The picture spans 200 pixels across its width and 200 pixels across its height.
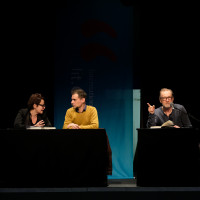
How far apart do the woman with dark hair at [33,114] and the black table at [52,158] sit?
62 centimetres

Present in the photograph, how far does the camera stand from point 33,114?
454 cm

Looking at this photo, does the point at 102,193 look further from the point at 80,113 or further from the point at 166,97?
the point at 166,97

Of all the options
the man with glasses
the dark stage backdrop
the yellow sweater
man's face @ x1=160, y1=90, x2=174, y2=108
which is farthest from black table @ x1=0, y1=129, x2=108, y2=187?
the dark stage backdrop

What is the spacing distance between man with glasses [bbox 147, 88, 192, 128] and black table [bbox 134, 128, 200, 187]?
1.62ft

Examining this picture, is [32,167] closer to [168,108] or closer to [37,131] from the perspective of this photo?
[37,131]

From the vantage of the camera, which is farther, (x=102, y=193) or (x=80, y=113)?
(x=80, y=113)

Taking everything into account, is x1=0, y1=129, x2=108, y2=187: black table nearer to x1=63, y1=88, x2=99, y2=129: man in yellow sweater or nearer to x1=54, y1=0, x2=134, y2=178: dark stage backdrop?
x1=63, y1=88, x2=99, y2=129: man in yellow sweater

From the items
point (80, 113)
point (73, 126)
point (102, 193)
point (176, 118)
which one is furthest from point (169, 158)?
point (80, 113)

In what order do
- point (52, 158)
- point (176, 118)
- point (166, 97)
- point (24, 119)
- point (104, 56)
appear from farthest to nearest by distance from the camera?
point (104, 56), point (24, 119), point (176, 118), point (166, 97), point (52, 158)

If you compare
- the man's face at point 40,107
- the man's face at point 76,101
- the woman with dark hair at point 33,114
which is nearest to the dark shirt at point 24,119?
the woman with dark hair at point 33,114

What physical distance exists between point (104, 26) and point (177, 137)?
230cm

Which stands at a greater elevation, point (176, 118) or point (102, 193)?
point (176, 118)

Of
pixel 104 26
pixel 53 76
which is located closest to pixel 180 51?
pixel 104 26

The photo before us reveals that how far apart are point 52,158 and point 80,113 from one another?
2.76 ft
